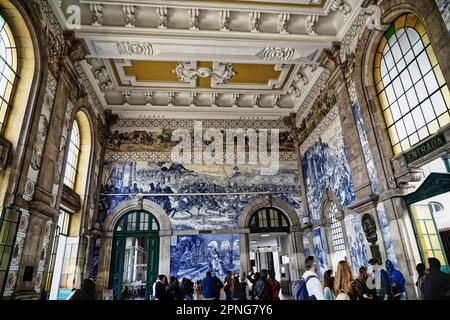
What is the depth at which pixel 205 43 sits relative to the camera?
887 centimetres

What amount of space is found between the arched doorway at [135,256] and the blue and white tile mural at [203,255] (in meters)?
0.80

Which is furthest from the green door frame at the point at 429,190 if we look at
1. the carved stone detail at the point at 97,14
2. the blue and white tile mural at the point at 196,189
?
the carved stone detail at the point at 97,14

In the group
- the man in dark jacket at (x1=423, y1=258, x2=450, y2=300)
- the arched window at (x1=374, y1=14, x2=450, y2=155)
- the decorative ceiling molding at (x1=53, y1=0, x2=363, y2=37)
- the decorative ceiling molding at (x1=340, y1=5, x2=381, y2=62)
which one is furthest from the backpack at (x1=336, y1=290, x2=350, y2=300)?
the decorative ceiling molding at (x1=53, y1=0, x2=363, y2=37)

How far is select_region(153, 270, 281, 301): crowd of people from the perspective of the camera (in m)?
5.94

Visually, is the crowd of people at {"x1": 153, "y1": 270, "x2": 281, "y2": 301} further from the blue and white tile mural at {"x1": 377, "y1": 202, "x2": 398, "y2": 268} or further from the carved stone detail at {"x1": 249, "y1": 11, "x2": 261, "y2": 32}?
the carved stone detail at {"x1": 249, "y1": 11, "x2": 261, "y2": 32}

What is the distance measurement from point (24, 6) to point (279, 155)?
10.3m

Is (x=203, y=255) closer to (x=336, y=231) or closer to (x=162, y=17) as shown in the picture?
(x=336, y=231)

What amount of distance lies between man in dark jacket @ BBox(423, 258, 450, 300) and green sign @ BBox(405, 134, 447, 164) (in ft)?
8.01

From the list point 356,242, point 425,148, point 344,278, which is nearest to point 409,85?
point 425,148

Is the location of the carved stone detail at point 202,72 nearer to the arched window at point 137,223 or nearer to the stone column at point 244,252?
the arched window at point 137,223

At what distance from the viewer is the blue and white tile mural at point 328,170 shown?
9023 millimetres

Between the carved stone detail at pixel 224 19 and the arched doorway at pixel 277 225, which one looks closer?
the carved stone detail at pixel 224 19

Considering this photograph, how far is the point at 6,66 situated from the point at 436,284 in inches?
351
